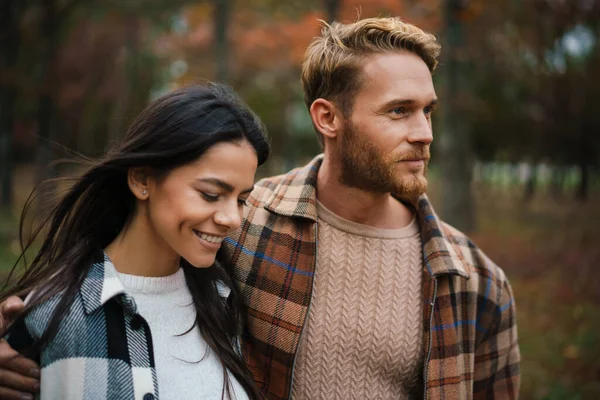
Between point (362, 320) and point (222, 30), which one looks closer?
point (362, 320)

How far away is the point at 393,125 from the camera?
2938 mm

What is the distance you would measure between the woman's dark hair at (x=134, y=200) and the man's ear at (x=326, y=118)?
29.8 inches

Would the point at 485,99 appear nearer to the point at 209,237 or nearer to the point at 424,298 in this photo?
the point at 424,298

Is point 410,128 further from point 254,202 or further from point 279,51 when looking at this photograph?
point 279,51

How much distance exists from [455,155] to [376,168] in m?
7.80

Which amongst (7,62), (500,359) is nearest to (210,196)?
(500,359)

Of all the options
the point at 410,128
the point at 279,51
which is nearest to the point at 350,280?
the point at 410,128

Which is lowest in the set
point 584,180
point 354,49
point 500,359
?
point 584,180

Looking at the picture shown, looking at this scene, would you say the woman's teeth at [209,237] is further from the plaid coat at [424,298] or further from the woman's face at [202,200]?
the plaid coat at [424,298]

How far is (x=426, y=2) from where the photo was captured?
13.9 m

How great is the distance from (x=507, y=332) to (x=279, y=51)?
1851cm

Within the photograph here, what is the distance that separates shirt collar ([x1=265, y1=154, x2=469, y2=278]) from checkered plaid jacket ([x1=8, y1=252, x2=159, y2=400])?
1.08 meters

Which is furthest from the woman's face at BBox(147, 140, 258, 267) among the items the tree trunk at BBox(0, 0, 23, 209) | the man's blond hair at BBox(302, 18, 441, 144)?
the tree trunk at BBox(0, 0, 23, 209)

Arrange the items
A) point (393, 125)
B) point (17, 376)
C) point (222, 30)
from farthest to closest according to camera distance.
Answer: point (222, 30) → point (393, 125) → point (17, 376)
